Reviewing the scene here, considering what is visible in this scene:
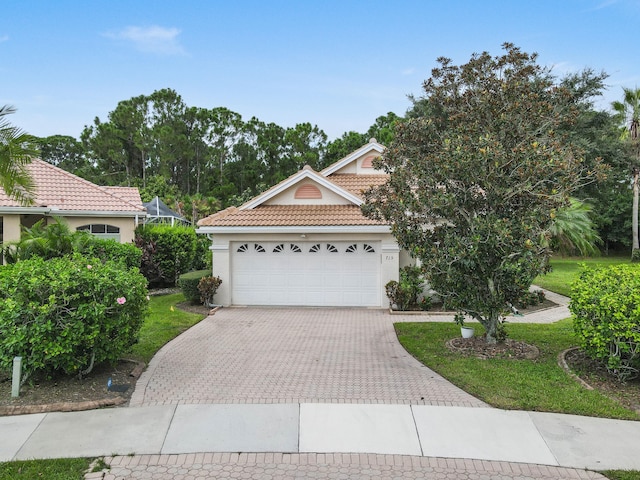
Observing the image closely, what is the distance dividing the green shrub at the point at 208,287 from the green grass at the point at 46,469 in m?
9.60

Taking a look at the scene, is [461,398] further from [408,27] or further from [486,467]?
[408,27]

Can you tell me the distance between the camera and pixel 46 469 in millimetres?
4727

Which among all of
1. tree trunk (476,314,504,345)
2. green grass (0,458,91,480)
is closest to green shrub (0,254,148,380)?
green grass (0,458,91,480)

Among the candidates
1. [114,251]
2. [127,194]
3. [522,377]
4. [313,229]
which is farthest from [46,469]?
[127,194]

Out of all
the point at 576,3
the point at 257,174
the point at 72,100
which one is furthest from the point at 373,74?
the point at 257,174

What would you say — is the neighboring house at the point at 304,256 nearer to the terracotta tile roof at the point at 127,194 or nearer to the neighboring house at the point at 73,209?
the neighboring house at the point at 73,209

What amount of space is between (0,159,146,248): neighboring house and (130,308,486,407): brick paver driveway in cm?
799

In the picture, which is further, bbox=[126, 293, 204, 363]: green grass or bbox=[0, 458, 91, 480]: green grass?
bbox=[126, 293, 204, 363]: green grass

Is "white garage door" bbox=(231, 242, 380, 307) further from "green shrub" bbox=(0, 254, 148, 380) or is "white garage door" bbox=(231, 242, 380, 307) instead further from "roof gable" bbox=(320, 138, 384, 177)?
"green shrub" bbox=(0, 254, 148, 380)

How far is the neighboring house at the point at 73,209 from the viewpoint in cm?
1669

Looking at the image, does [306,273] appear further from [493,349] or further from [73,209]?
[73,209]

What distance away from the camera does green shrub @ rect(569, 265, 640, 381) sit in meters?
6.75

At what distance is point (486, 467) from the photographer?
192 inches

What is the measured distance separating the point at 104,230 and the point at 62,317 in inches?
499
